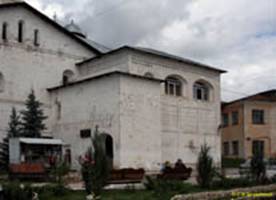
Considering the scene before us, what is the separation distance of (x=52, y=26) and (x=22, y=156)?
12132 millimetres

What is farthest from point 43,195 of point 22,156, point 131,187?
point 22,156

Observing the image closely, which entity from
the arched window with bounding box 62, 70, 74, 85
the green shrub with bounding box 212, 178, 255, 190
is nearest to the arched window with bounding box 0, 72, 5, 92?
the arched window with bounding box 62, 70, 74, 85

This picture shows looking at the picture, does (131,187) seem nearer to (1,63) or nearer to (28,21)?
(1,63)

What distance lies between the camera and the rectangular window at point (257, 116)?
47188 millimetres

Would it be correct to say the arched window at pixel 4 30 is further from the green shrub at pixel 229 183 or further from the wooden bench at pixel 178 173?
the green shrub at pixel 229 183

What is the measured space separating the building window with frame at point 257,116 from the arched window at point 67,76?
19.6 m

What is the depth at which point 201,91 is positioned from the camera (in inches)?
1501

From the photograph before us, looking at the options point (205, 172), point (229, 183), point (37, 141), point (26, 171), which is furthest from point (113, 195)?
point (37, 141)

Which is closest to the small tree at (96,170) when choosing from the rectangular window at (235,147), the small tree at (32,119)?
the small tree at (32,119)

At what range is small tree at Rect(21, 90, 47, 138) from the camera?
31203 mm

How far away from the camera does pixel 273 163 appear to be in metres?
33.5

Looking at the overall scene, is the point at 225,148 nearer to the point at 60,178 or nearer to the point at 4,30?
the point at 4,30

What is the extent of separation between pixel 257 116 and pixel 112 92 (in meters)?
22.4

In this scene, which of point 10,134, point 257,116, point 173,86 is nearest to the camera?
point 10,134
